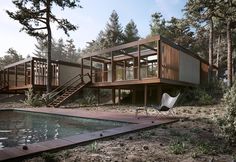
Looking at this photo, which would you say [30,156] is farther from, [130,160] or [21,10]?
[21,10]

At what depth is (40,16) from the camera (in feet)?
56.8

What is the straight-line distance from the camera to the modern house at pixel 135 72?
1332 centimetres

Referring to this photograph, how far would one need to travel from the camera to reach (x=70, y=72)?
21.9 metres

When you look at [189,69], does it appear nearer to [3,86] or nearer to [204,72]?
[204,72]

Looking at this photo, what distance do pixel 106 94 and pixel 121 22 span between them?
90.1 feet

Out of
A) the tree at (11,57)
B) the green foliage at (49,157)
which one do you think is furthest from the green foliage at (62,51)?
the green foliage at (49,157)

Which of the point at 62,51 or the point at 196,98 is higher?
the point at 62,51

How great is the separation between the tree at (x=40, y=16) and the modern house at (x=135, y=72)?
235cm

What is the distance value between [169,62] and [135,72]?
134 inches

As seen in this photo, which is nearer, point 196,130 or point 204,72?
point 196,130

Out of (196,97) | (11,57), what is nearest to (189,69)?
(196,97)

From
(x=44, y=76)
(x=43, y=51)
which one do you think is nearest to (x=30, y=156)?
(x=44, y=76)

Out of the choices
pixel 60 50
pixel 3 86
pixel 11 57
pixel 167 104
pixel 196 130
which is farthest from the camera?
pixel 60 50

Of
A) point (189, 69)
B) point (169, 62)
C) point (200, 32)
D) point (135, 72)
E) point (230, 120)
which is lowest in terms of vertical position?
point (230, 120)
